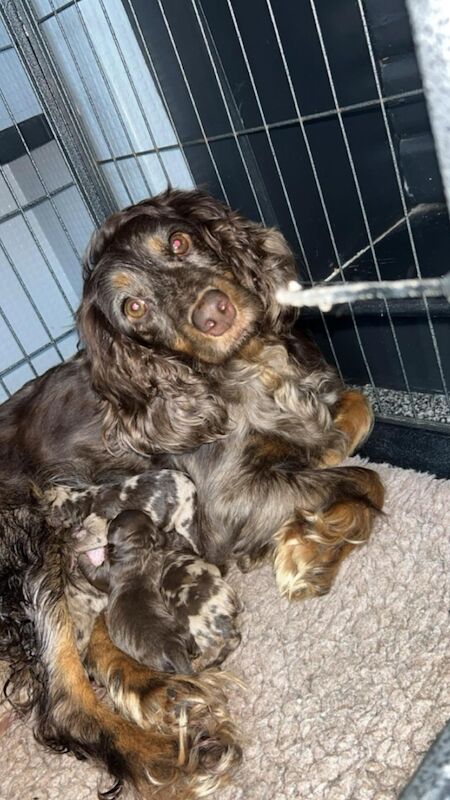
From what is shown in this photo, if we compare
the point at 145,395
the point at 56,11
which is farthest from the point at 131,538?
the point at 56,11

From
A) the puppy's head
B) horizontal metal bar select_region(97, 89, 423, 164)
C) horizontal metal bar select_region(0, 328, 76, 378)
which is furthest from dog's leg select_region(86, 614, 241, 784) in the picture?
horizontal metal bar select_region(0, 328, 76, 378)

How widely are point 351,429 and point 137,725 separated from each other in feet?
4.30

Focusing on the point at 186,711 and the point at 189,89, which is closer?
the point at 186,711

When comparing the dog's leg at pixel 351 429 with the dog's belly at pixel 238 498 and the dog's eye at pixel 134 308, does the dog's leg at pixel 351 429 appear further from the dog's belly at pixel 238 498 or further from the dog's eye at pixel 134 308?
the dog's eye at pixel 134 308

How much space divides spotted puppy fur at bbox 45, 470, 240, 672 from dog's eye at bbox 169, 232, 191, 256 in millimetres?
794

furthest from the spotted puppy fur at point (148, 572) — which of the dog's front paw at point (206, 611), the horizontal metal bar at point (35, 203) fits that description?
the horizontal metal bar at point (35, 203)

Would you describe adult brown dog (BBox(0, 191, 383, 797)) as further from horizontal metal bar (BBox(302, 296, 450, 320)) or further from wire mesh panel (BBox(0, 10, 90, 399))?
wire mesh panel (BBox(0, 10, 90, 399))

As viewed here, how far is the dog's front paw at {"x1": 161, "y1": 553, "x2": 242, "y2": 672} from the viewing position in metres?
2.39

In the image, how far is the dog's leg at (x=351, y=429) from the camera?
2.99 meters

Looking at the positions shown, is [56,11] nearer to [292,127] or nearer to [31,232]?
[31,232]

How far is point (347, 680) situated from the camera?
6.97 ft

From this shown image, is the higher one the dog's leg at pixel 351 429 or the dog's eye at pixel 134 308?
the dog's eye at pixel 134 308

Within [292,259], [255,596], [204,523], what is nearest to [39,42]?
[292,259]

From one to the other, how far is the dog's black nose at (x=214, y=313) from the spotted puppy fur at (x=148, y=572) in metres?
0.60
